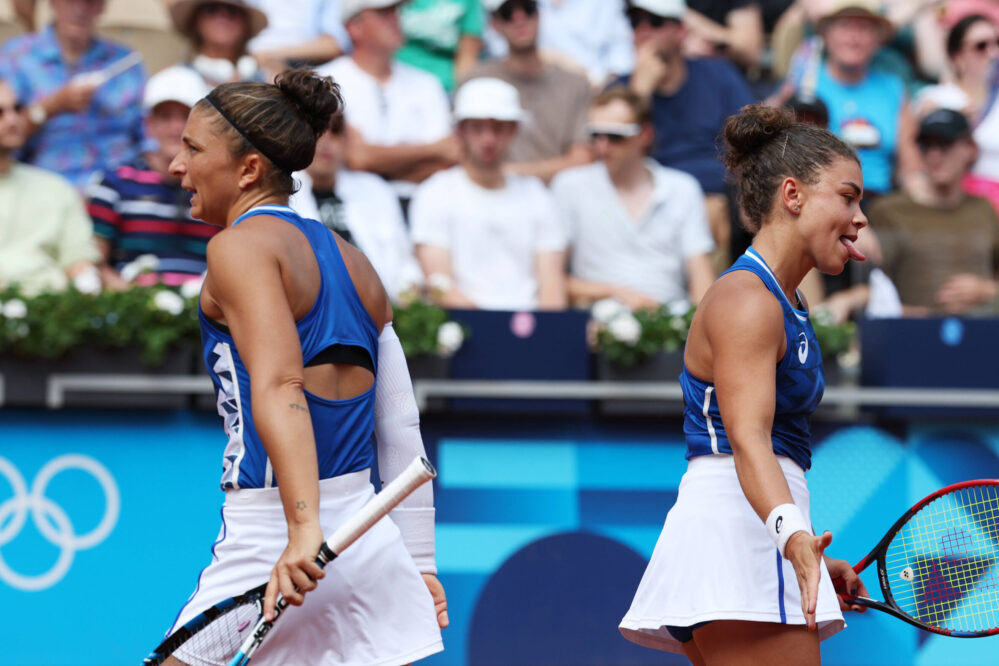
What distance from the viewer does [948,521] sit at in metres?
3.37

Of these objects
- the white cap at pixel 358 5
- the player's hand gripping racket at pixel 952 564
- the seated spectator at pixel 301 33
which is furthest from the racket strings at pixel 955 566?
the seated spectator at pixel 301 33

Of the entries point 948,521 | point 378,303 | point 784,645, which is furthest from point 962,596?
point 378,303

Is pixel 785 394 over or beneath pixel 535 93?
beneath

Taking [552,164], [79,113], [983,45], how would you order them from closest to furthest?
[79,113] → [552,164] → [983,45]

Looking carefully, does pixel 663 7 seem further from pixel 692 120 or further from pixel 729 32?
pixel 729 32

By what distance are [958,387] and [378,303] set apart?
3.48 meters

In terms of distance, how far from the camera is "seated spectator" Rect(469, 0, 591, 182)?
7562 millimetres

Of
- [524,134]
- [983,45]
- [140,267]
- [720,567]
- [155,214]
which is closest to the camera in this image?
[720,567]

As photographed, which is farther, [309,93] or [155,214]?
[155,214]

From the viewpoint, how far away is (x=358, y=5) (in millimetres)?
7316

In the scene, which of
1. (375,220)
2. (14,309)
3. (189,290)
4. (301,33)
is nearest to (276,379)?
(189,290)

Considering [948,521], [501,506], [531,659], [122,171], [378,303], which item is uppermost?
[122,171]

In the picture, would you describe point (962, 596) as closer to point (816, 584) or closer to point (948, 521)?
point (948, 521)

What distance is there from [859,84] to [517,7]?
6.70 feet
